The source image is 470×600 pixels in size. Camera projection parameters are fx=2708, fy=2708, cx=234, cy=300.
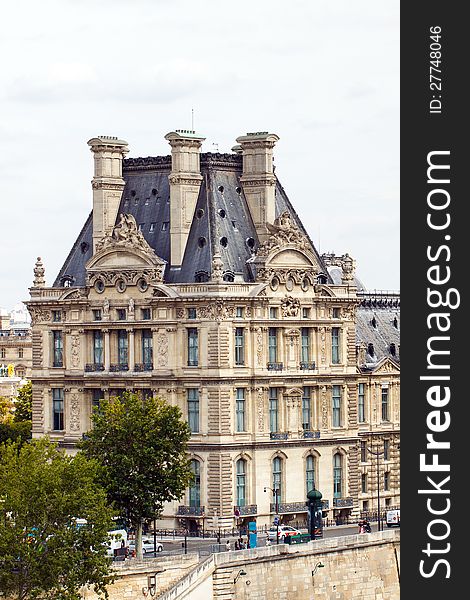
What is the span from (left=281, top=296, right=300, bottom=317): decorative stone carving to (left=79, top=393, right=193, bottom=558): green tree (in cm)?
1320

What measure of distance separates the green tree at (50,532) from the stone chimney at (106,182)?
3200 centimetres

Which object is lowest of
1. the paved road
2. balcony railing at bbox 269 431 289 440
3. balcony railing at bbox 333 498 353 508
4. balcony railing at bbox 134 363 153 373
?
the paved road

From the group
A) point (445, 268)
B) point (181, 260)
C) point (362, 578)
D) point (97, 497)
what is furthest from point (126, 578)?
point (445, 268)

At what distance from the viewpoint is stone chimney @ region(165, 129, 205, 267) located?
147625 millimetres

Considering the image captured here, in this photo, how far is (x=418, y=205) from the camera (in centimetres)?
8656

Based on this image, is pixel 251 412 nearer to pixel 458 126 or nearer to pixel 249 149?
pixel 249 149

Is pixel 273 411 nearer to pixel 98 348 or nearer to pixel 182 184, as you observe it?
pixel 98 348

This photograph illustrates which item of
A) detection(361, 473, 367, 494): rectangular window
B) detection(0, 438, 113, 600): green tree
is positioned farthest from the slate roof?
detection(0, 438, 113, 600): green tree

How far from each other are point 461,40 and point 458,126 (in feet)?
8.97

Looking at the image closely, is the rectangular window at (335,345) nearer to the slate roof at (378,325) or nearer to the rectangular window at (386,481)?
the slate roof at (378,325)

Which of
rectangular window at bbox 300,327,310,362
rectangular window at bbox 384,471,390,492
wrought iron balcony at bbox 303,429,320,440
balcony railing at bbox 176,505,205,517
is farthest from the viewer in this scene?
rectangular window at bbox 384,471,390,492

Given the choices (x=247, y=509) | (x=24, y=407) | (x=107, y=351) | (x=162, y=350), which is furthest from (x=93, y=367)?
(x=24, y=407)

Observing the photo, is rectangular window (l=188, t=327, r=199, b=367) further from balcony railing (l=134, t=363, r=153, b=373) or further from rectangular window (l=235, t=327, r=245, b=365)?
balcony railing (l=134, t=363, r=153, b=373)

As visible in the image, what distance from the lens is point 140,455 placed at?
13275 centimetres
